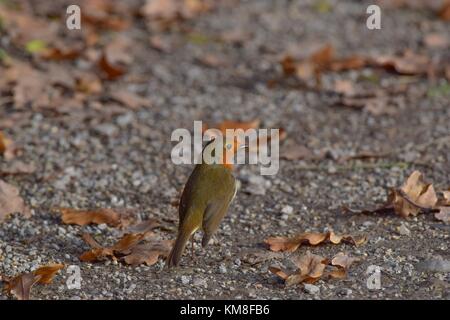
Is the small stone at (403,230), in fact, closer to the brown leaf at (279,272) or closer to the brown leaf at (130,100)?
the brown leaf at (279,272)

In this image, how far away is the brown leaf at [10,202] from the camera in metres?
5.80

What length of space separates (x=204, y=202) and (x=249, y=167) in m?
1.49

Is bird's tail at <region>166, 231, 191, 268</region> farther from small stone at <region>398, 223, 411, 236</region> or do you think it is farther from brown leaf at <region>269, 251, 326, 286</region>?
small stone at <region>398, 223, 411, 236</region>

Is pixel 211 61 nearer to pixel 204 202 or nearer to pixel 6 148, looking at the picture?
pixel 6 148

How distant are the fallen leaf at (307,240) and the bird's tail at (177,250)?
20.5 inches

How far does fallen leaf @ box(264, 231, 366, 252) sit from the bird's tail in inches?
20.5

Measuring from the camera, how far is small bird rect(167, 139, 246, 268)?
507cm

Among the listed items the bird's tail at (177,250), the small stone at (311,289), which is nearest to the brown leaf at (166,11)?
the bird's tail at (177,250)

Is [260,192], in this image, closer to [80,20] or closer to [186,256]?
[186,256]

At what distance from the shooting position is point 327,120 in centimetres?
753

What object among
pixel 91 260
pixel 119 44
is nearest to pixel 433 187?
pixel 91 260

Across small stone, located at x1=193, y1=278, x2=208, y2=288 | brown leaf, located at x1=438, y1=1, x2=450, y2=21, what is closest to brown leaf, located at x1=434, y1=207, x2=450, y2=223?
small stone, located at x1=193, y1=278, x2=208, y2=288

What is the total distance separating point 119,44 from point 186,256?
156 inches
